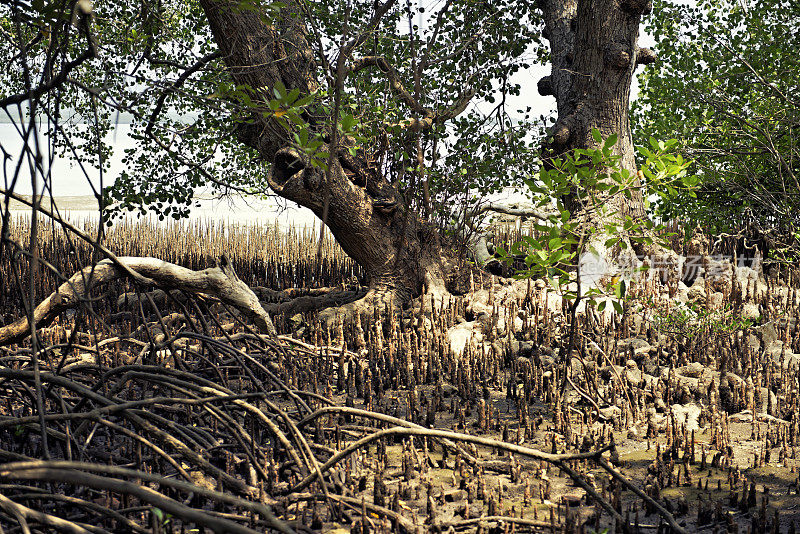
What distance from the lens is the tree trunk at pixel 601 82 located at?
6.82 metres

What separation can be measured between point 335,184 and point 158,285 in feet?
7.93

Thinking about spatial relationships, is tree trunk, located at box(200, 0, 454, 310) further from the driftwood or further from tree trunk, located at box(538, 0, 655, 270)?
tree trunk, located at box(538, 0, 655, 270)

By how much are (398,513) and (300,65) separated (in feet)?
14.5

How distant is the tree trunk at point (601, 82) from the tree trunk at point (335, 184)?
1670 mm

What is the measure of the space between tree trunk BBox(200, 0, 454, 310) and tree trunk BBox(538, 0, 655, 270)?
1.67 m

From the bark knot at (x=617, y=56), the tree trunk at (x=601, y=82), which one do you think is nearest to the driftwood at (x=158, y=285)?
the tree trunk at (x=601, y=82)

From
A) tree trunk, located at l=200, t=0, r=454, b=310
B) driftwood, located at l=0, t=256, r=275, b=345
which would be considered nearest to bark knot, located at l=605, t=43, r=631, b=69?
tree trunk, located at l=200, t=0, r=454, b=310

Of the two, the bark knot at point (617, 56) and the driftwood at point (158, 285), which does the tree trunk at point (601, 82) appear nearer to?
the bark knot at point (617, 56)

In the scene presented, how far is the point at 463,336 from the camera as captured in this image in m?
5.78

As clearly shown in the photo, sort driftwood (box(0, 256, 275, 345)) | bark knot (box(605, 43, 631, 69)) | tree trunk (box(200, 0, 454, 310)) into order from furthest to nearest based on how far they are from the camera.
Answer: bark knot (box(605, 43, 631, 69)) → tree trunk (box(200, 0, 454, 310)) → driftwood (box(0, 256, 275, 345))

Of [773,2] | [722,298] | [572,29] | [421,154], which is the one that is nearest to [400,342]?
[421,154]

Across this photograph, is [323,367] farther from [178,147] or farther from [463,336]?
[178,147]

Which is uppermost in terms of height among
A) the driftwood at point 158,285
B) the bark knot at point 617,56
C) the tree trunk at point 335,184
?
the bark knot at point 617,56

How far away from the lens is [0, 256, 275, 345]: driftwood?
12.4ft
